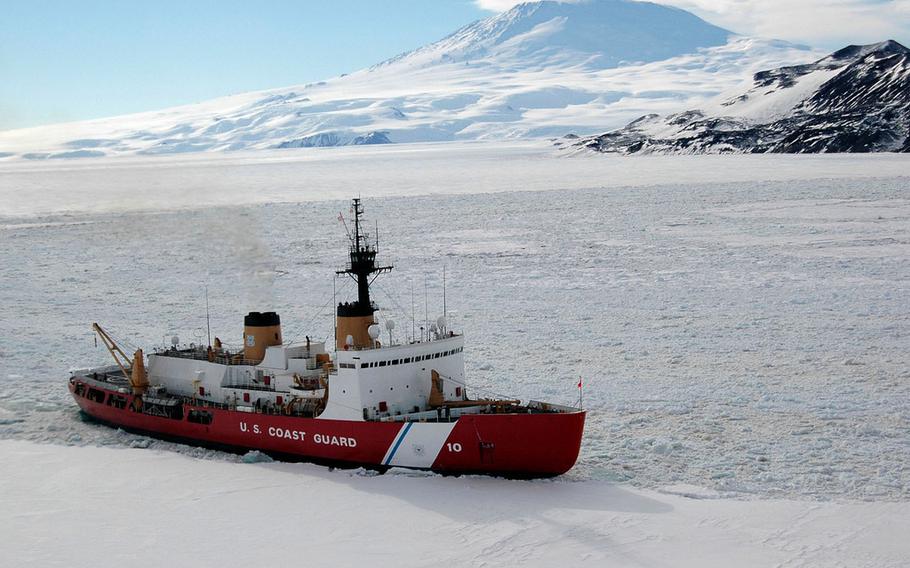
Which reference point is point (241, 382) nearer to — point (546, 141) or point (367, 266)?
point (367, 266)

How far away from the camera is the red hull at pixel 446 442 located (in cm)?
1580

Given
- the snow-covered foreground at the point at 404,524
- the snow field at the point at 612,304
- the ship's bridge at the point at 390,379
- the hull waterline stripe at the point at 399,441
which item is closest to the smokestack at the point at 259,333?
the snow field at the point at 612,304

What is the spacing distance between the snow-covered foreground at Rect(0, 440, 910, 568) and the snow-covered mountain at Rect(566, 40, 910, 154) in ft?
314

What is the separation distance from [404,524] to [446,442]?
2.09 m

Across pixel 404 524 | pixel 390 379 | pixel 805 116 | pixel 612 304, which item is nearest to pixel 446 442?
pixel 390 379

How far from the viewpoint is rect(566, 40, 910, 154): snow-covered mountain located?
105m

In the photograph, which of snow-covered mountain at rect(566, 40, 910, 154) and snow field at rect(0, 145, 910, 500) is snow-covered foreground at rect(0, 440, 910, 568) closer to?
snow field at rect(0, 145, 910, 500)

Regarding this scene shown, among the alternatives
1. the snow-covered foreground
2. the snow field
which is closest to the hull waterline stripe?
the snow-covered foreground

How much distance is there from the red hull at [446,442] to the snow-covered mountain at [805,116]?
9490cm

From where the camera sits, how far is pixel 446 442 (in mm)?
16141

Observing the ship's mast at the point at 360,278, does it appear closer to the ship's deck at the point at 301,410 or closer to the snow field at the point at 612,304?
the ship's deck at the point at 301,410

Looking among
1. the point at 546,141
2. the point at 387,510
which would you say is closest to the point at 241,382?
the point at 387,510

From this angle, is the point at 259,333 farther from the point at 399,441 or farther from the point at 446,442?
the point at 446,442

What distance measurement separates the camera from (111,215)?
58.5 meters
